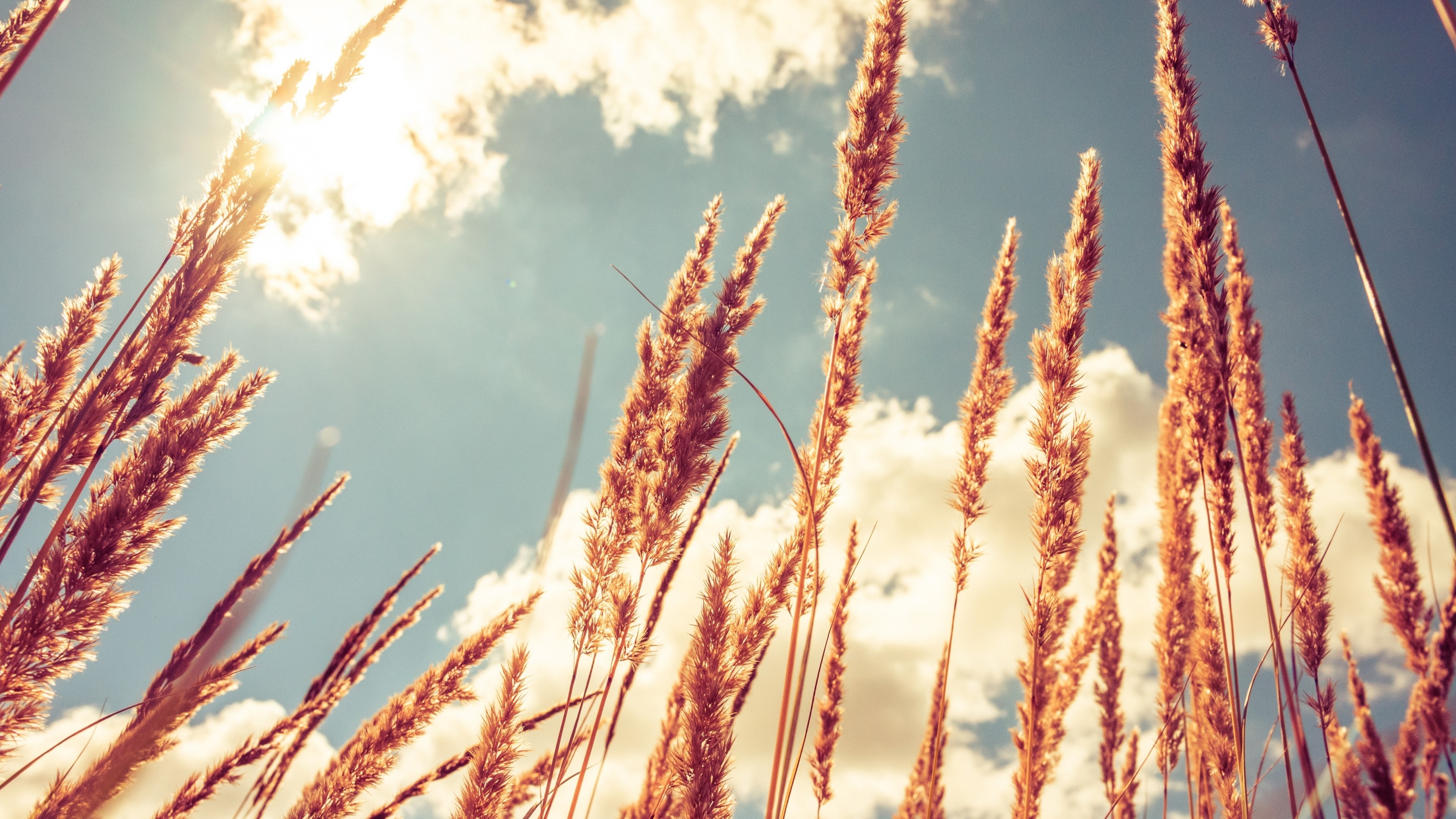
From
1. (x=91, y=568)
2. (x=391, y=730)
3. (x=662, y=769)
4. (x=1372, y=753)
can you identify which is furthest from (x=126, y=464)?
(x=1372, y=753)

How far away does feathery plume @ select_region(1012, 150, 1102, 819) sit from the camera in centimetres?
192

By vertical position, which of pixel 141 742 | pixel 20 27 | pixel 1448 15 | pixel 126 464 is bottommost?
pixel 141 742

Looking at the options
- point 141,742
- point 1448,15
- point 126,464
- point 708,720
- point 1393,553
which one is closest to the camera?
point 1448,15

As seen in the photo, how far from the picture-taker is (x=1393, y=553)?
2.40 m

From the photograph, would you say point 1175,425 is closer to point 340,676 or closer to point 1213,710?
point 1213,710

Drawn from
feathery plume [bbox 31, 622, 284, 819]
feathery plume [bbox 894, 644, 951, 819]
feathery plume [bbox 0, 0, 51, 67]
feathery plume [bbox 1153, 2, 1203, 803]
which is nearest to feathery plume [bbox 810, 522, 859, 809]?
feathery plume [bbox 894, 644, 951, 819]

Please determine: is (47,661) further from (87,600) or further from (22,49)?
(22,49)

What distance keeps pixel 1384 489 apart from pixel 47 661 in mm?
4323

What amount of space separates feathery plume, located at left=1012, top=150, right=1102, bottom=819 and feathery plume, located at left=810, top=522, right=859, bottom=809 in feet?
3.32

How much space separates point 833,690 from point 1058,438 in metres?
1.92

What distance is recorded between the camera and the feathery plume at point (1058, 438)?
75.5 inches

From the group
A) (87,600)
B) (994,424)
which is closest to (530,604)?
(87,600)

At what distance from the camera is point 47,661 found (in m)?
1.55

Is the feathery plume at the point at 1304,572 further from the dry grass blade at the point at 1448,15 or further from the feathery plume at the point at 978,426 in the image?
the dry grass blade at the point at 1448,15
